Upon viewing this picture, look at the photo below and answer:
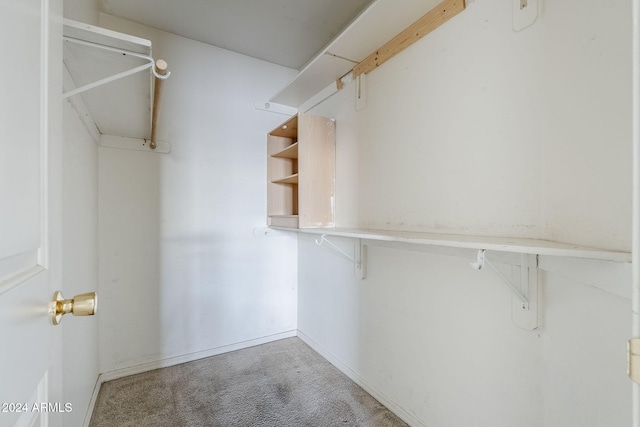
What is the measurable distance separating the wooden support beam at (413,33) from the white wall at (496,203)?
4 cm

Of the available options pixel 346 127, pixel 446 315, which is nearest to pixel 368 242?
pixel 446 315

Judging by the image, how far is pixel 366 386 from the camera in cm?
182

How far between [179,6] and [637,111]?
238 cm

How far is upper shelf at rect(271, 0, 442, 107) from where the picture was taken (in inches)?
52.8

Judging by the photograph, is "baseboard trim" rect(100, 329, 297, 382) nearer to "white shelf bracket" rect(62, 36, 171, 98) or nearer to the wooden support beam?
"white shelf bracket" rect(62, 36, 171, 98)

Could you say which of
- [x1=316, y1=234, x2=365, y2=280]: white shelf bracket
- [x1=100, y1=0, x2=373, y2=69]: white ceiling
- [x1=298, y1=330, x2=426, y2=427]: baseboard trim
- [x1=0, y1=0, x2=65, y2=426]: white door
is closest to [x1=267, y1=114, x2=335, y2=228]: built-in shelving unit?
[x1=316, y1=234, x2=365, y2=280]: white shelf bracket

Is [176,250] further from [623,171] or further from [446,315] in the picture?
[623,171]

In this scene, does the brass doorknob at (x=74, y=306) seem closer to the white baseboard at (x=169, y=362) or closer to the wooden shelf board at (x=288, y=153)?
the white baseboard at (x=169, y=362)

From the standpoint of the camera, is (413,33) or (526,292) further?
(413,33)

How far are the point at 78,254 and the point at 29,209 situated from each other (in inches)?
45.6

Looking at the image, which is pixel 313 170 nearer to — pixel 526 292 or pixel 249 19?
pixel 249 19

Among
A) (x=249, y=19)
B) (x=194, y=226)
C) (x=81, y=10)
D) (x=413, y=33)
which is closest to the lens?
(x=81, y=10)

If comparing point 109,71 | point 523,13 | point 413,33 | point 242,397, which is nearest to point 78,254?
point 109,71

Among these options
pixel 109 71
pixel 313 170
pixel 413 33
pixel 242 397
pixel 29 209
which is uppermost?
pixel 413 33
